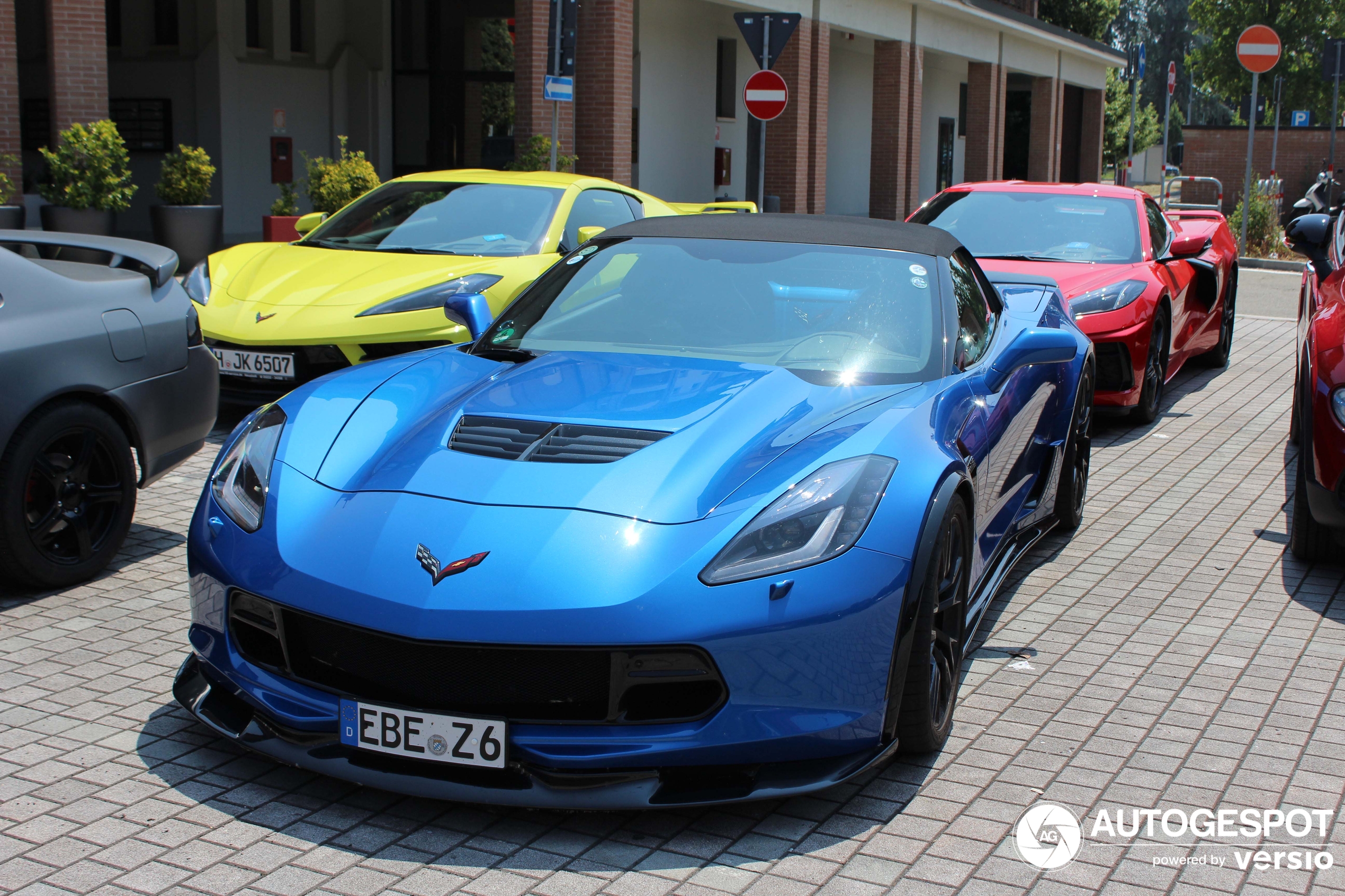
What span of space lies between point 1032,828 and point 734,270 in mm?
2115

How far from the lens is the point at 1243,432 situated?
8734 mm

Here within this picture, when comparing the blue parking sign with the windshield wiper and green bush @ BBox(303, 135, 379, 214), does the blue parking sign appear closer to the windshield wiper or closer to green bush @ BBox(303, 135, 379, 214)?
green bush @ BBox(303, 135, 379, 214)

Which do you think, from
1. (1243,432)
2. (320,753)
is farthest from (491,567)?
(1243,432)

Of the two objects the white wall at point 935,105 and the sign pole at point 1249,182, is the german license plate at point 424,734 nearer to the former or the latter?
the sign pole at point 1249,182

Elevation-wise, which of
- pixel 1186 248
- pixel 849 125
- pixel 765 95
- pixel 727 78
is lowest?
pixel 1186 248

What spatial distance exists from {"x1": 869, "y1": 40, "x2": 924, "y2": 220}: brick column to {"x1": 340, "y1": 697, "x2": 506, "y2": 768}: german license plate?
27.1 metres

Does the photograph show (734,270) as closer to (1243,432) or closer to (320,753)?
(320,753)

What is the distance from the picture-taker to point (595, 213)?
9.41 meters

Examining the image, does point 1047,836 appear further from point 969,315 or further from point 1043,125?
point 1043,125

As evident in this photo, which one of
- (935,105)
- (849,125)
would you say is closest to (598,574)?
(849,125)

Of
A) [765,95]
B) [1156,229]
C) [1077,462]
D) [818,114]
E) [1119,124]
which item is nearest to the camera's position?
[1077,462]

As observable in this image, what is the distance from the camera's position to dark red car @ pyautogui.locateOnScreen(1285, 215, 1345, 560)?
525 cm

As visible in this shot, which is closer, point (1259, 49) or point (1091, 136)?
point (1259, 49)

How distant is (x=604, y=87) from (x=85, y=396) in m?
15.4
